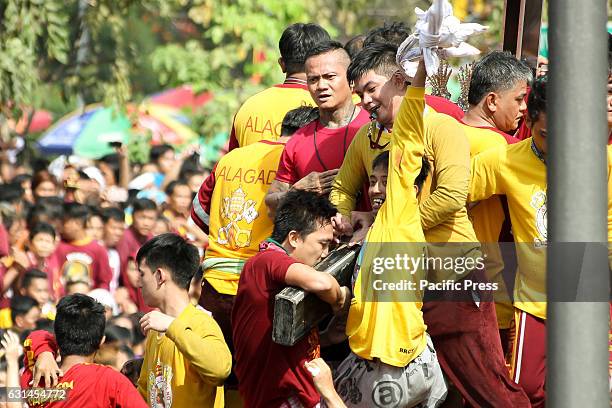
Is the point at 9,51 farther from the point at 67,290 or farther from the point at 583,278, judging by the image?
the point at 583,278

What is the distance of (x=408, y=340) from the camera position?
5.93m

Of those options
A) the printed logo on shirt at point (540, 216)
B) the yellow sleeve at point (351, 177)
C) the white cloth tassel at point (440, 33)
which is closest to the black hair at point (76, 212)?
the yellow sleeve at point (351, 177)

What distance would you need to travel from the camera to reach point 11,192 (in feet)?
44.1

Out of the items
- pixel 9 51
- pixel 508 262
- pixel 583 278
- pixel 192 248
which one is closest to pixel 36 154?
pixel 9 51

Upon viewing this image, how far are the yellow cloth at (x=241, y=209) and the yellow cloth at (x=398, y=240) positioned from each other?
4.73 feet

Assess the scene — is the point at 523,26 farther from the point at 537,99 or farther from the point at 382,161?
the point at 382,161

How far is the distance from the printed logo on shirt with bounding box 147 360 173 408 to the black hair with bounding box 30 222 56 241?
4.95 m

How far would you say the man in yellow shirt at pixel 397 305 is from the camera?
19.3 ft

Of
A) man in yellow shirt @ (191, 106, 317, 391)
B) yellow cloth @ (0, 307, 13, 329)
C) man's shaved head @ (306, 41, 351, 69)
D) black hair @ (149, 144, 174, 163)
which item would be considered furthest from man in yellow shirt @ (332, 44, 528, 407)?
black hair @ (149, 144, 174, 163)

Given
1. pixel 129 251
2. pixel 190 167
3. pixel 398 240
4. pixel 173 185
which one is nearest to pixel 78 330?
pixel 398 240

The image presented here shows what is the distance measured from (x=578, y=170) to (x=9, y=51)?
983 cm

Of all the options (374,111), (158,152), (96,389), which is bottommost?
(158,152)

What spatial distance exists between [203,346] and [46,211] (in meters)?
6.16

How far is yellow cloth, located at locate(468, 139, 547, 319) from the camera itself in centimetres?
616
